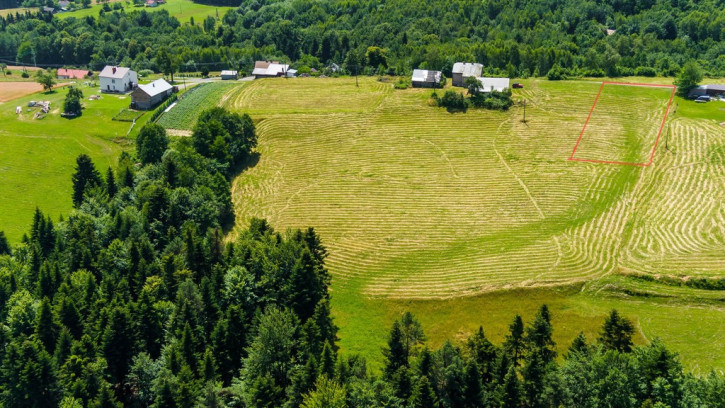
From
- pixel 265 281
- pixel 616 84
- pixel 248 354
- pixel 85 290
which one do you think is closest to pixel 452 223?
pixel 265 281

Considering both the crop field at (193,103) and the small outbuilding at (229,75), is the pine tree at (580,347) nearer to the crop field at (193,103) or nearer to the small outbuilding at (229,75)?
the crop field at (193,103)

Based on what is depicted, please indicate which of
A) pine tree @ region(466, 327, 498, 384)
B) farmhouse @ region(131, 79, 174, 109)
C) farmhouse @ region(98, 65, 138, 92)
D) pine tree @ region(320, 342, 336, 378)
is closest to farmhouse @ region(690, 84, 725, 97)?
pine tree @ region(466, 327, 498, 384)

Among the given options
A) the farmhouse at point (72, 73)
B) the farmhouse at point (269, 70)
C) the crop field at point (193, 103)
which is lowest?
the crop field at point (193, 103)

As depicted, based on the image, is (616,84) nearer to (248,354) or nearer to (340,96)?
(340,96)

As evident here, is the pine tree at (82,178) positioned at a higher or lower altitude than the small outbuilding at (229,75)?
lower

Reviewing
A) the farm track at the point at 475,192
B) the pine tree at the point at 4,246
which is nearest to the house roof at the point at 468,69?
the farm track at the point at 475,192

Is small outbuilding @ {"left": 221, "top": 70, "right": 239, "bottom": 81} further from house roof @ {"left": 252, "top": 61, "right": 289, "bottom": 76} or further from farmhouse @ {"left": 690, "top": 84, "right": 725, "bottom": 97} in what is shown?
farmhouse @ {"left": 690, "top": 84, "right": 725, "bottom": 97}
